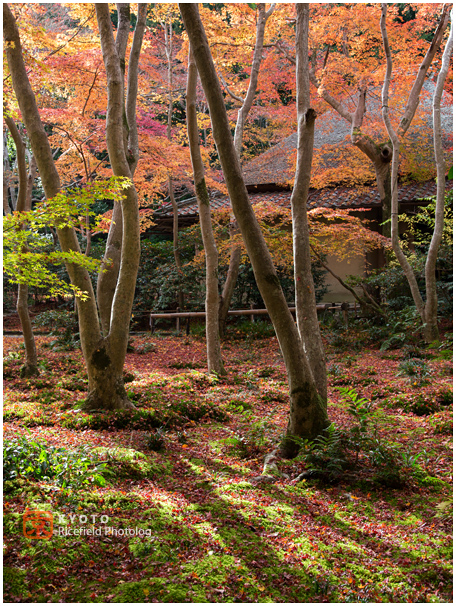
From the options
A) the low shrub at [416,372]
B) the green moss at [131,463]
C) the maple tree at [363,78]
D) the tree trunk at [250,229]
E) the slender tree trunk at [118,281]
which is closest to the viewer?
the green moss at [131,463]

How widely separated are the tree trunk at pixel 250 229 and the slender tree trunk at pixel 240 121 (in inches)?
189

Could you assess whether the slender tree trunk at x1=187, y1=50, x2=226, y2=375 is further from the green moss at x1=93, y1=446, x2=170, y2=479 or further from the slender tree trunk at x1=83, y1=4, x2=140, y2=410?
the green moss at x1=93, y1=446, x2=170, y2=479

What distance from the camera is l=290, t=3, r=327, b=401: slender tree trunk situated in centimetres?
496

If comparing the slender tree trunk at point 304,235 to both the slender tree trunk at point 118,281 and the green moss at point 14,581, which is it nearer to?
the slender tree trunk at point 118,281

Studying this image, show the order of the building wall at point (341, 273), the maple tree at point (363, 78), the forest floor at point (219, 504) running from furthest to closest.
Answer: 1. the building wall at point (341, 273)
2. the maple tree at point (363, 78)
3. the forest floor at point (219, 504)

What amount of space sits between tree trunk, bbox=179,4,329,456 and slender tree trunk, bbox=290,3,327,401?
499 mm

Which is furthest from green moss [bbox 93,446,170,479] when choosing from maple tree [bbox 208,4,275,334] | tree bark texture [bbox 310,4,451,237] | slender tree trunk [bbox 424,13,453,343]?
tree bark texture [bbox 310,4,451,237]

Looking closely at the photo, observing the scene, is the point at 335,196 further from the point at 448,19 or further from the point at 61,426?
the point at 61,426

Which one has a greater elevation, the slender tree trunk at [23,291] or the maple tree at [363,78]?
the maple tree at [363,78]

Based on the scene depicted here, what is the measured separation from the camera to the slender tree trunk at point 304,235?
4.96 metres

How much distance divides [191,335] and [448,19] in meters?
9.54

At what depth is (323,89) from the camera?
12250 mm

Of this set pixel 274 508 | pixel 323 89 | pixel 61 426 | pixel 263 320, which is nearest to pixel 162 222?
pixel 263 320

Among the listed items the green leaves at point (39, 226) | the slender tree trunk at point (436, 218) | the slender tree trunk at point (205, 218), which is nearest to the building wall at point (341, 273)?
the slender tree trunk at point (436, 218)
